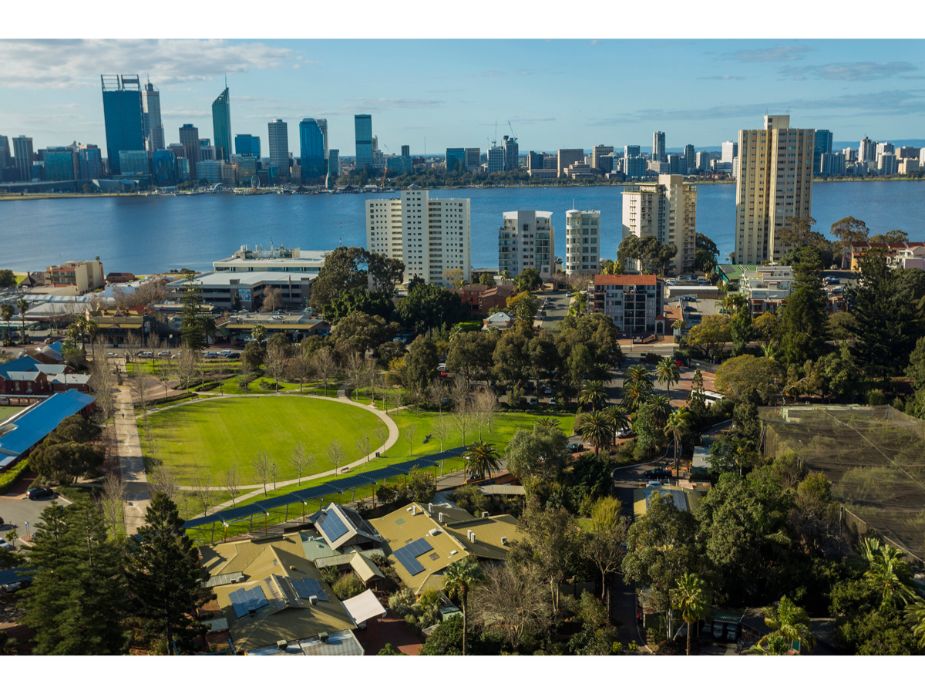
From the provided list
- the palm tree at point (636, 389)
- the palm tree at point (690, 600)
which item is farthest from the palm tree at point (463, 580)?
the palm tree at point (636, 389)

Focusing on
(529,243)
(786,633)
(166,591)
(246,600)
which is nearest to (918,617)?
(786,633)

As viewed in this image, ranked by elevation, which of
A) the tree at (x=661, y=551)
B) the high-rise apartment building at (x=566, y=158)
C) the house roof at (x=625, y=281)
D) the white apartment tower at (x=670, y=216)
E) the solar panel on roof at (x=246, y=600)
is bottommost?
the solar panel on roof at (x=246, y=600)

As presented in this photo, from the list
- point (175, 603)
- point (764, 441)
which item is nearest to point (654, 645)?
point (175, 603)

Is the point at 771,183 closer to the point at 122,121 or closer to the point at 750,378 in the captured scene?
the point at 750,378

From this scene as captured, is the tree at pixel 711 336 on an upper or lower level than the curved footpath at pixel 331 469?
upper

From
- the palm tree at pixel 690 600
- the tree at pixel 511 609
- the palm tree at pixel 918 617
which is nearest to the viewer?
the palm tree at pixel 918 617

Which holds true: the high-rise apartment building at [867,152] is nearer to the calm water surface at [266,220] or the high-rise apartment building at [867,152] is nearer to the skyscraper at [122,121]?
the calm water surface at [266,220]
